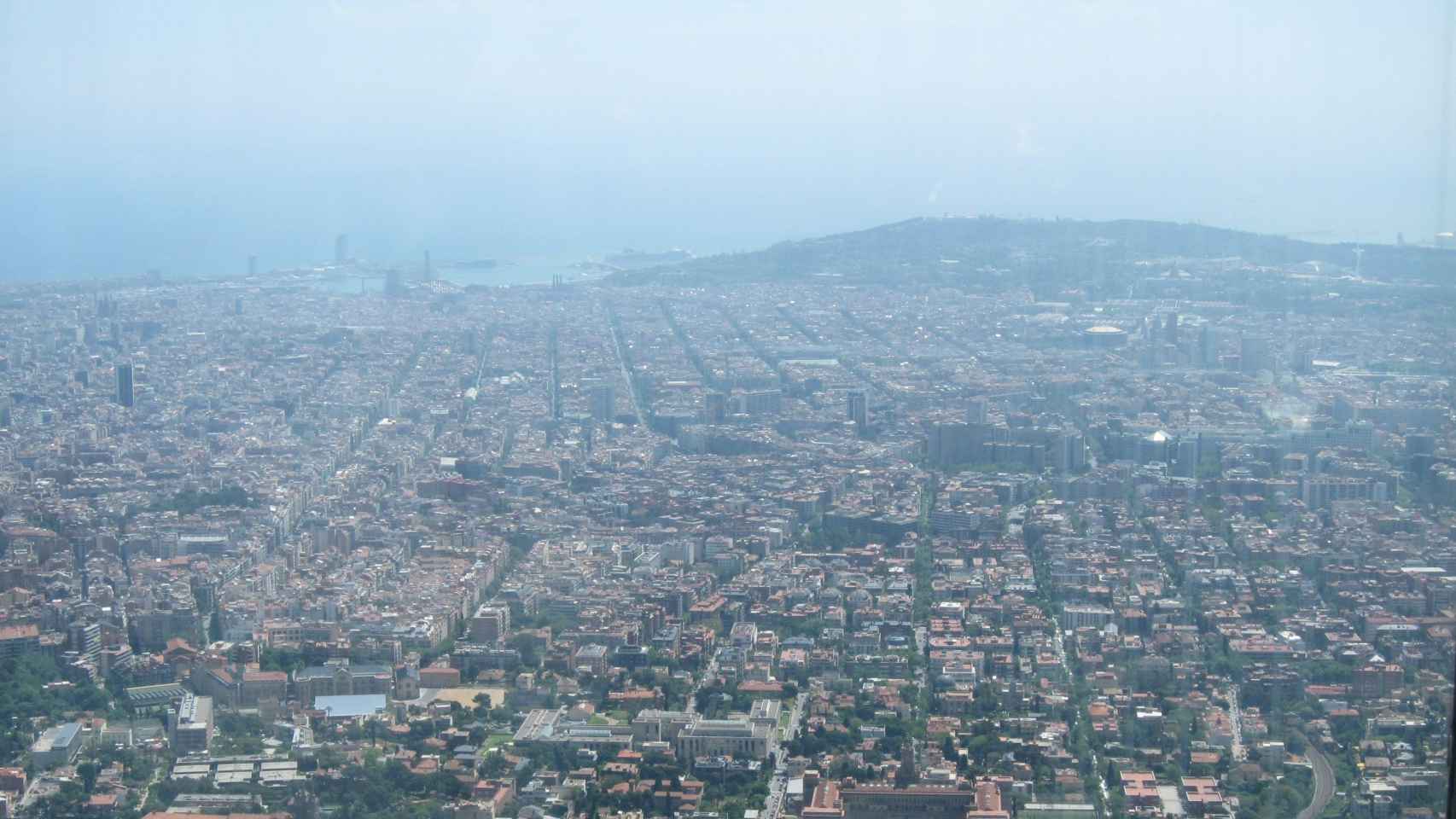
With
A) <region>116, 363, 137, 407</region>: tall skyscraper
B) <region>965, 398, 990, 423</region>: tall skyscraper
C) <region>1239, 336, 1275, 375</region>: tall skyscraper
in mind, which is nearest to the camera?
<region>965, 398, 990, 423</region>: tall skyscraper

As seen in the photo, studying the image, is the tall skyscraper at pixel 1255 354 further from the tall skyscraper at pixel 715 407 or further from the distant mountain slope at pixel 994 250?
the tall skyscraper at pixel 715 407

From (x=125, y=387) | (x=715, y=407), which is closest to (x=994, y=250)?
(x=715, y=407)

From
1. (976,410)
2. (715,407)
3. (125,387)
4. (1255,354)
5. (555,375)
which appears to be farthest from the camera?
(555,375)

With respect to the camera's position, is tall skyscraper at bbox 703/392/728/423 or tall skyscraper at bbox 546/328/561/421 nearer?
tall skyscraper at bbox 703/392/728/423

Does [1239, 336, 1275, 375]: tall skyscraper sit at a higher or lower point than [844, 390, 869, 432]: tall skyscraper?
higher

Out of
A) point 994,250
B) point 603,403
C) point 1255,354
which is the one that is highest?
point 994,250

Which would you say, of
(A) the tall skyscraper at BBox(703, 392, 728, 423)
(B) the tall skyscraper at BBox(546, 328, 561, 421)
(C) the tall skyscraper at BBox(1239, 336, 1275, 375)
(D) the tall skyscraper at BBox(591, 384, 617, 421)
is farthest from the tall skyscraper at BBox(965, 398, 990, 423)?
(B) the tall skyscraper at BBox(546, 328, 561, 421)

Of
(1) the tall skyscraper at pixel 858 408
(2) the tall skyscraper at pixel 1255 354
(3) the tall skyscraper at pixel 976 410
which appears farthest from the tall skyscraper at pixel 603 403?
(2) the tall skyscraper at pixel 1255 354

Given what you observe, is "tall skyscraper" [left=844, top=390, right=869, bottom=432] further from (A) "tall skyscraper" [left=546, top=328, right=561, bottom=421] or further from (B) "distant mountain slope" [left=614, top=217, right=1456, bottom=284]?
(B) "distant mountain slope" [left=614, top=217, right=1456, bottom=284]

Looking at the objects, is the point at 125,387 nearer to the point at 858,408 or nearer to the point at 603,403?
the point at 603,403
